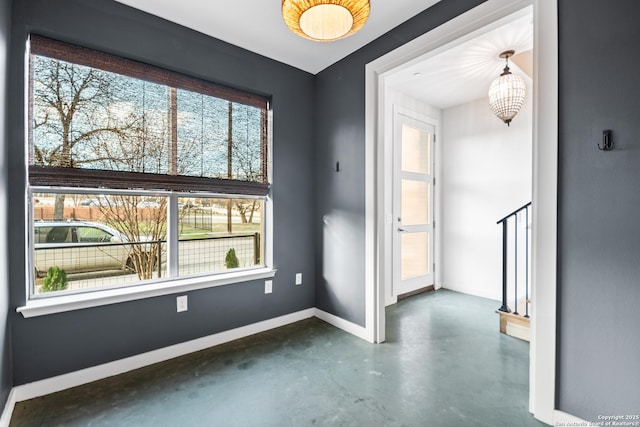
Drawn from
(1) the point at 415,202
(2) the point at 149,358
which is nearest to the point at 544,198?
(1) the point at 415,202

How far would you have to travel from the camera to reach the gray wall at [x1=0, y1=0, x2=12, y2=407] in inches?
64.0

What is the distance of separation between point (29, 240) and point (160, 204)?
81 cm

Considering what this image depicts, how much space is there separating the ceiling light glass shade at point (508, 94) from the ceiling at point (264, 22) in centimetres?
116

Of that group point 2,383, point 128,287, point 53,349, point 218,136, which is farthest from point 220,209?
point 2,383

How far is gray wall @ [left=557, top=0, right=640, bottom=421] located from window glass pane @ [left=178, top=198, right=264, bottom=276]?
7.97ft

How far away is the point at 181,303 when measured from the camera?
240cm

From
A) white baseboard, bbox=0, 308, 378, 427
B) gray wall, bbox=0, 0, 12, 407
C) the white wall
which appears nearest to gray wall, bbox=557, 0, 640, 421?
white baseboard, bbox=0, 308, 378, 427

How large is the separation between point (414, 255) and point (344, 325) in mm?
1679

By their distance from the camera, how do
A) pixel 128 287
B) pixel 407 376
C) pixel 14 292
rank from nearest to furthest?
pixel 14 292
pixel 407 376
pixel 128 287

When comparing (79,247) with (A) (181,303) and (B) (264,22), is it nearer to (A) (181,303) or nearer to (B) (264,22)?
(A) (181,303)

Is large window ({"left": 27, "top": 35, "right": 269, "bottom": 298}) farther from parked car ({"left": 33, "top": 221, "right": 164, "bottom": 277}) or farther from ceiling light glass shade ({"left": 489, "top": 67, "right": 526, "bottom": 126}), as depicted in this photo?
ceiling light glass shade ({"left": 489, "top": 67, "right": 526, "bottom": 126})

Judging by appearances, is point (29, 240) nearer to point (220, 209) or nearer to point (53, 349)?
point (53, 349)

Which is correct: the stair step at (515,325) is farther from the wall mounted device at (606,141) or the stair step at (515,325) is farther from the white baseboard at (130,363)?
the white baseboard at (130,363)

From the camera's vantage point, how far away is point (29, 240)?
1.88 m
